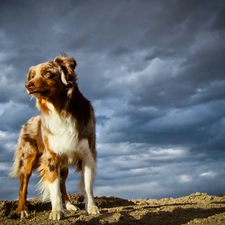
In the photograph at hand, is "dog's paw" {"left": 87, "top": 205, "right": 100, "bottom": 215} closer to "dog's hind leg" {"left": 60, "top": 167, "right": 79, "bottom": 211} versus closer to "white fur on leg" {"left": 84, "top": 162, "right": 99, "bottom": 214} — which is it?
"white fur on leg" {"left": 84, "top": 162, "right": 99, "bottom": 214}

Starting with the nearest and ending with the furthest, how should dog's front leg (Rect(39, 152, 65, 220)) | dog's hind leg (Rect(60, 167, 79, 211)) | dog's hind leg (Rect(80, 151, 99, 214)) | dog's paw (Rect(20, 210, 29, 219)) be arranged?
dog's front leg (Rect(39, 152, 65, 220))
dog's hind leg (Rect(80, 151, 99, 214))
dog's paw (Rect(20, 210, 29, 219))
dog's hind leg (Rect(60, 167, 79, 211))

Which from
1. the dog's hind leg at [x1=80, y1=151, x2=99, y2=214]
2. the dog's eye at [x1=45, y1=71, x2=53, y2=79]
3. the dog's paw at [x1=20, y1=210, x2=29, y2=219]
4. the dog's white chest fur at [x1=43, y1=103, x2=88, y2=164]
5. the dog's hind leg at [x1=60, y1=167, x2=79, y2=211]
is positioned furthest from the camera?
the dog's hind leg at [x1=60, y1=167, x2=79, y2=211]

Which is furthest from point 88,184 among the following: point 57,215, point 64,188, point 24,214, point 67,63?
point 67,63

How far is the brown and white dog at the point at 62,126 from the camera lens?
8453 millimetres

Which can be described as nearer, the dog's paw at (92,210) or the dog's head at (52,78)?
the dog's head at (52,78)

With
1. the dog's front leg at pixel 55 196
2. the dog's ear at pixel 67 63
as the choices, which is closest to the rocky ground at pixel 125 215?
the dog's front leg at pixel 55 196

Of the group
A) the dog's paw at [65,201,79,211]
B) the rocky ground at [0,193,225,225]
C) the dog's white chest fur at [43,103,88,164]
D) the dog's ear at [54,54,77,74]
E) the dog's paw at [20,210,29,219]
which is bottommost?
the rocky ground at [0,193,225,225]

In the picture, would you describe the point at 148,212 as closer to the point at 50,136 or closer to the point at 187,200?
the point at 50,136

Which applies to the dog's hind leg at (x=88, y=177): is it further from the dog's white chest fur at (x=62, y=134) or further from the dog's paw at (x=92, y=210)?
the dog's white chest fur at (x=62, y=134)

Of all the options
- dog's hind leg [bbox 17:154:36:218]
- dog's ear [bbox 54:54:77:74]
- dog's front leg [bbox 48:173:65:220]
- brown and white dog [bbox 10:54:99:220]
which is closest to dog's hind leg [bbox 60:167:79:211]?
dog's hind leg [bbox 17:154:36:218]

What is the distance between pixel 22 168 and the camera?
36.5 ft

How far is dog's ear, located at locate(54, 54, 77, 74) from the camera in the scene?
8695 millimetres

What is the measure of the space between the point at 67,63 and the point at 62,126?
4.35 feet

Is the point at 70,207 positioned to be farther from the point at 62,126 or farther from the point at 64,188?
the point at 62,126
